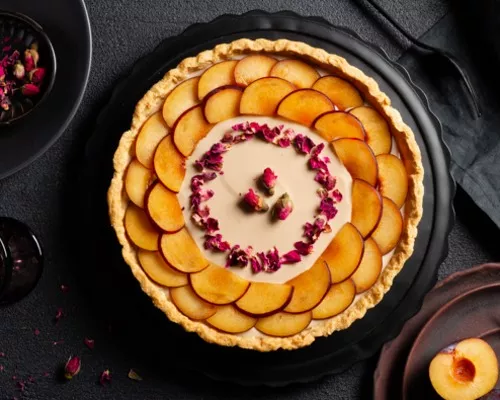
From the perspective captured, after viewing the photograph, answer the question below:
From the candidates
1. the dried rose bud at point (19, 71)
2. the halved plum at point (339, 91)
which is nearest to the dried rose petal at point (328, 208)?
the halved plum at point (339, 91)

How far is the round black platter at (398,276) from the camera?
2785 millimetres

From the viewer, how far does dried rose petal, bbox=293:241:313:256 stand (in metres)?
2.67

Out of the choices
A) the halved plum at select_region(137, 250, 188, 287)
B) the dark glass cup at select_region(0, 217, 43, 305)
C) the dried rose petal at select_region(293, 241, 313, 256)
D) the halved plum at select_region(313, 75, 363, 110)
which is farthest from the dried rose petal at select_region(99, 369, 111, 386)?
the halved plum at select_region(313, 75, 363, 110)

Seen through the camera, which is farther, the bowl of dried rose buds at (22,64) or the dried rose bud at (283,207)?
the bowl of dried rose buds at (22,64)

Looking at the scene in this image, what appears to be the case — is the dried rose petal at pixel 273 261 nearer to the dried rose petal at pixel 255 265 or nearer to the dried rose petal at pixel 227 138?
the dried rose petal at pixel 255 265

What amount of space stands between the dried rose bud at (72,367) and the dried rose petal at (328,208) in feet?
3.61

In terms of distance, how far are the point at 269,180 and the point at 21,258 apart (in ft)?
3.24

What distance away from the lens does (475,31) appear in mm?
2975

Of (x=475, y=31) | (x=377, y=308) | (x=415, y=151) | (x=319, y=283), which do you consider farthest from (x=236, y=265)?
(x=475, y=31)

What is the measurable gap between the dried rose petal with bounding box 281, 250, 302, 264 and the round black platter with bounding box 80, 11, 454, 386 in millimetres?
316

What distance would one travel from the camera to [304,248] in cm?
268

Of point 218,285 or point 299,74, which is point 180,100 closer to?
point 299,74

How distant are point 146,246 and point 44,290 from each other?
0.56 meters

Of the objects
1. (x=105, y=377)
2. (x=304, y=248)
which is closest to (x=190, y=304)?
(x=304, y=248)
